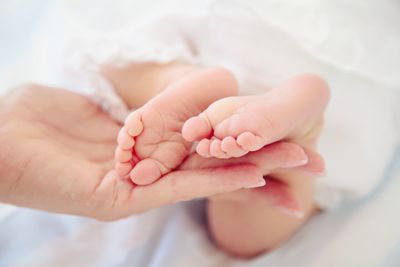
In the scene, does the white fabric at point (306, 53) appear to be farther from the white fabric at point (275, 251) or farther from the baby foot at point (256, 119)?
the baby foot at point (256, 119)

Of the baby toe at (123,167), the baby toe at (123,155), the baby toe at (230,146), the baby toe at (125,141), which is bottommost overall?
the baby toe at (123,167)

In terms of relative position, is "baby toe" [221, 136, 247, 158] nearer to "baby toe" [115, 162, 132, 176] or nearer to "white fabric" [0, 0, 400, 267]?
"baby toe" [115, 162, 132, 176]

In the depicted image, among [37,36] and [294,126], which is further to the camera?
[37,36]

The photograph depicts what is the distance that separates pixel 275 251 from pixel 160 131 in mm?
337

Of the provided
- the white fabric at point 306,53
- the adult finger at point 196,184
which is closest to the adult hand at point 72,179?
the adult finger at point 196,184

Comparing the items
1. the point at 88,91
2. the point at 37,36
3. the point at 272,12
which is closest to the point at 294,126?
the point at 272,12

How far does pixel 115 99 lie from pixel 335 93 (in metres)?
0.31

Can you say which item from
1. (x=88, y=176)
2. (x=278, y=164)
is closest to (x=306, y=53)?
(x=278, y=164)

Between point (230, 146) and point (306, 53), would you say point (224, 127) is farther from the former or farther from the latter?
point (306, 53)

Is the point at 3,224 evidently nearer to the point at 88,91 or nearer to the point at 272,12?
the point at 88,91

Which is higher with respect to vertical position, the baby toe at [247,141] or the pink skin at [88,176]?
the baby toe at [247,141]

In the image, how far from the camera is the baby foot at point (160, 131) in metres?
0.51

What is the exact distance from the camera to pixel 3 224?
2.41 feet

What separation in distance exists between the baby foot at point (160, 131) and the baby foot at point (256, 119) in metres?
0.04
